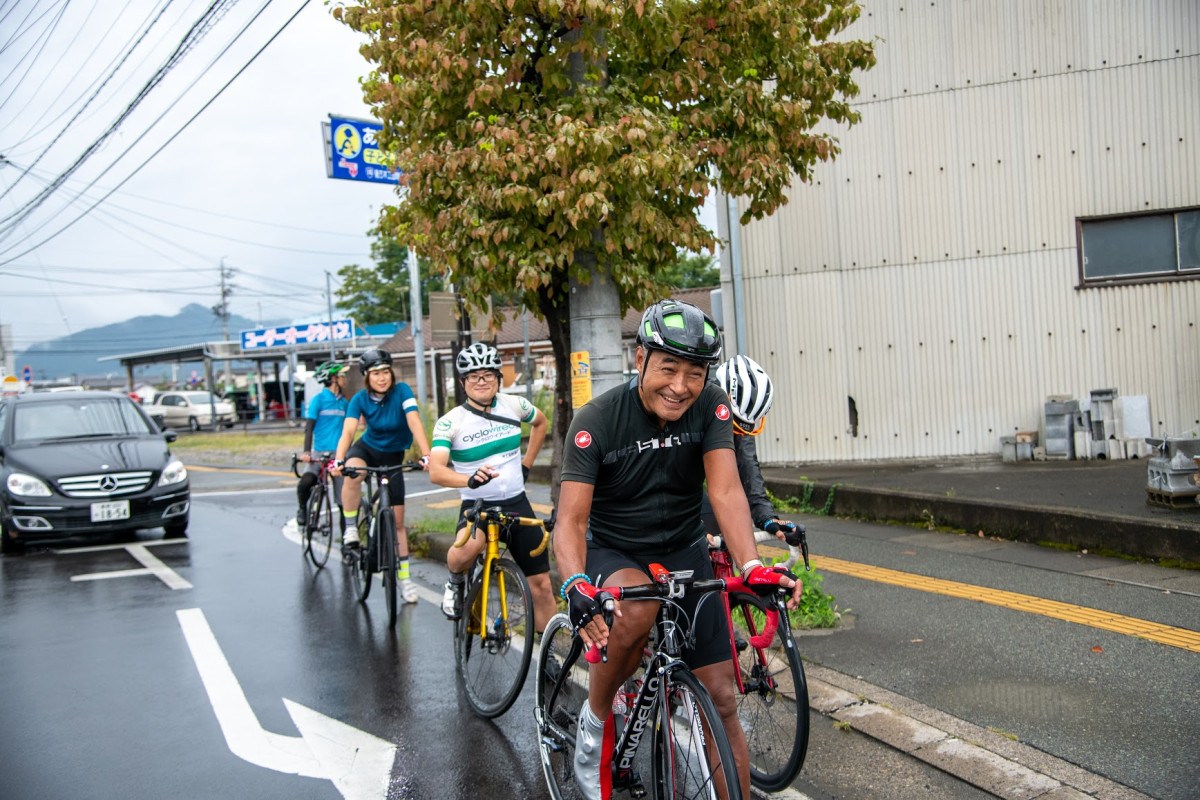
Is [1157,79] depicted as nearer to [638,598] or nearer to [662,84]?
[662,84]

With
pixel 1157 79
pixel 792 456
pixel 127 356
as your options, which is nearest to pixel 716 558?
pixel 792 456

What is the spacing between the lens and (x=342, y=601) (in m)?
7.76

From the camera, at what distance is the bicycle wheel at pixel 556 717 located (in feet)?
12.4

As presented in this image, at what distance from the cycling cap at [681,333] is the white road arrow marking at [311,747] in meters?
2.36

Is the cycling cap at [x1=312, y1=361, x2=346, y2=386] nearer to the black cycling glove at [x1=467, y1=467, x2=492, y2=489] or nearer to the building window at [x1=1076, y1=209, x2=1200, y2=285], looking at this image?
the black cycling glove at [x1=467, y1=467, x2=492, y2=489]

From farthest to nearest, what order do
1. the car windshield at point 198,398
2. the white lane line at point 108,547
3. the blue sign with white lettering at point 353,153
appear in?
the car windshield at point 198,398
the blue sign with white lettering at point 353,153
the white lane line at point 108,547

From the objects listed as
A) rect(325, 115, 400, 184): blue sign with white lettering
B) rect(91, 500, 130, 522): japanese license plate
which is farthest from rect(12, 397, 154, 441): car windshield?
rect(325, 115, 400, 184): blue sign with white lettering

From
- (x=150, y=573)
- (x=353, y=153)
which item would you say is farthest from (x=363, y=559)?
(x=353, y=153)

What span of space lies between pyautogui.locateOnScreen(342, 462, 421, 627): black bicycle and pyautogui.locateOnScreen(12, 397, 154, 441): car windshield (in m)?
5.61

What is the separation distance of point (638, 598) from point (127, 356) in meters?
53.9

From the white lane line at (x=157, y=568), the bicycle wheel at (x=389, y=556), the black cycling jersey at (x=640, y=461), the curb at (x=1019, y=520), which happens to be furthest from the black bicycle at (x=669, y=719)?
the white lane line at (x=157, y=568)

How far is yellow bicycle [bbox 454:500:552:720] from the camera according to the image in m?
4.93

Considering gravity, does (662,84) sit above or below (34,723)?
above

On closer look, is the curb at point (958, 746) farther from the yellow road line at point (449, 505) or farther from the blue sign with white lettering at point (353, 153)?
the blue sign with white lettering at point (353, 153)
